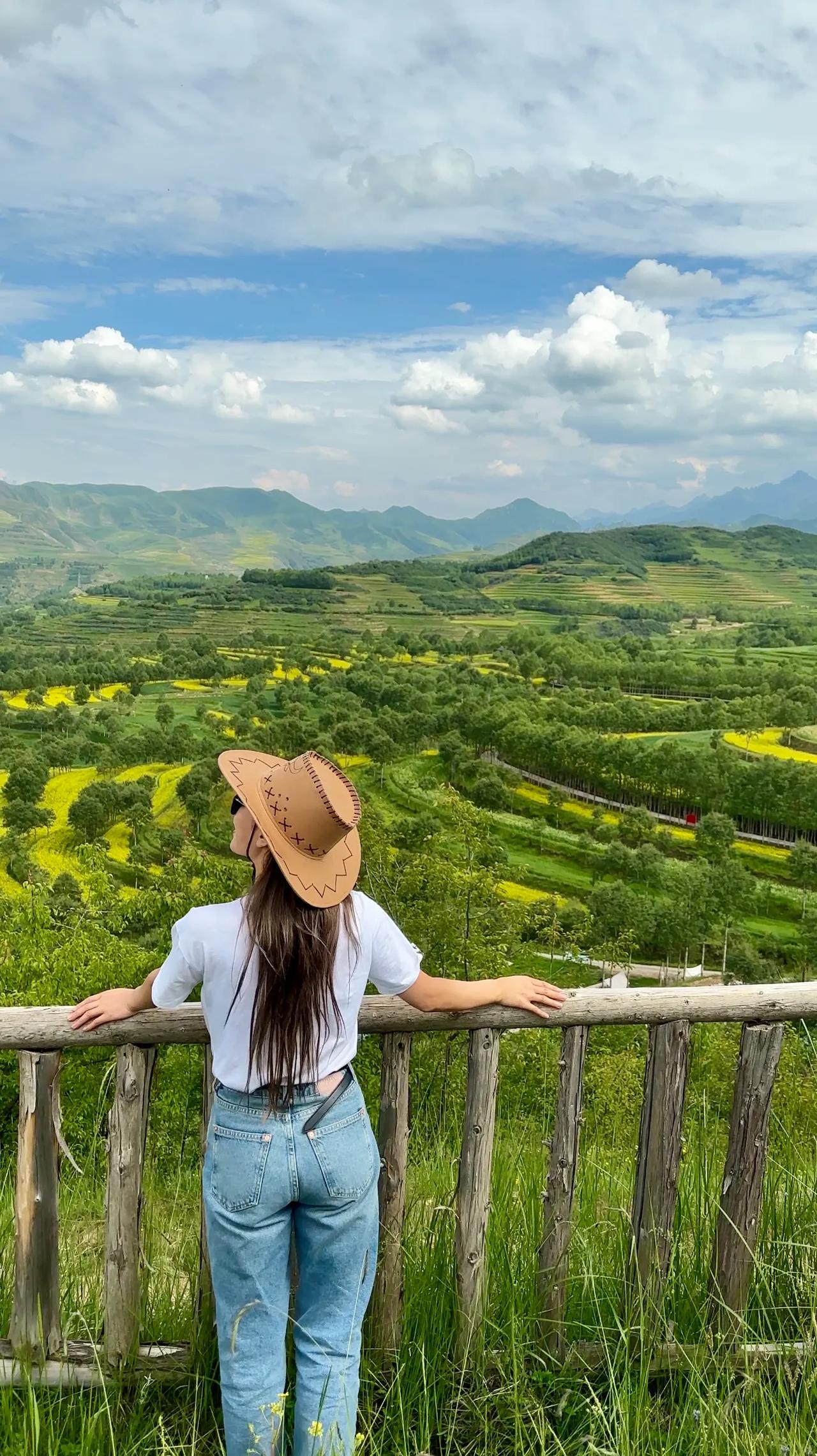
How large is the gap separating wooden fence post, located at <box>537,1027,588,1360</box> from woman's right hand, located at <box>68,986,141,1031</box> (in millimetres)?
1040

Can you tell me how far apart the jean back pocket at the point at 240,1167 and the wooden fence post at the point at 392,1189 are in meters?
0.39

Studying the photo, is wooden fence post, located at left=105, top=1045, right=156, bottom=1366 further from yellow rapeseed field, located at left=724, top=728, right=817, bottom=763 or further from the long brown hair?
yellow rapeseed field, located at left=724, top=728, right=817, bottom=763

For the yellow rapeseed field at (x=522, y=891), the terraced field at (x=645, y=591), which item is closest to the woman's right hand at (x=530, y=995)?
the yellow rapeseed field at (x=522, y=891)

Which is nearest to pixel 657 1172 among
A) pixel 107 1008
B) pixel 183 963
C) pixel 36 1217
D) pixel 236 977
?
pixel 236 977

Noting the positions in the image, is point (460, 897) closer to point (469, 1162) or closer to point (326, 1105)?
point (469, 1162)

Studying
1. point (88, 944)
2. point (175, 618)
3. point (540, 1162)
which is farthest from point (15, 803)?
point (175, 618)

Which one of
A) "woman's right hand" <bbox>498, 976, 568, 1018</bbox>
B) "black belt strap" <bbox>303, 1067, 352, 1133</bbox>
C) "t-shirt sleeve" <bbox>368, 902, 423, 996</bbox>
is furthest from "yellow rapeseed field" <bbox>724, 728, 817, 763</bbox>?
"black belt strap" <bbox>303, 1067, 352, 1133</bbox>

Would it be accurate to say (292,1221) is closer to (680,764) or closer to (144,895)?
(144,895)

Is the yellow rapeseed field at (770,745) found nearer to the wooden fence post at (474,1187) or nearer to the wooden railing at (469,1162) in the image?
the wooden railing at (469,1162)

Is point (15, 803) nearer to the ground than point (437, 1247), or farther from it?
nearer to the ground

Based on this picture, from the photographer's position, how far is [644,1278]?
2.55 m

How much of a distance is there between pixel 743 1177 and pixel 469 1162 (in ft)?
2.29

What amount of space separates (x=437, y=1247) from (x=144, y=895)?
26.7 m

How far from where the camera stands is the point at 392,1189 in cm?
244
